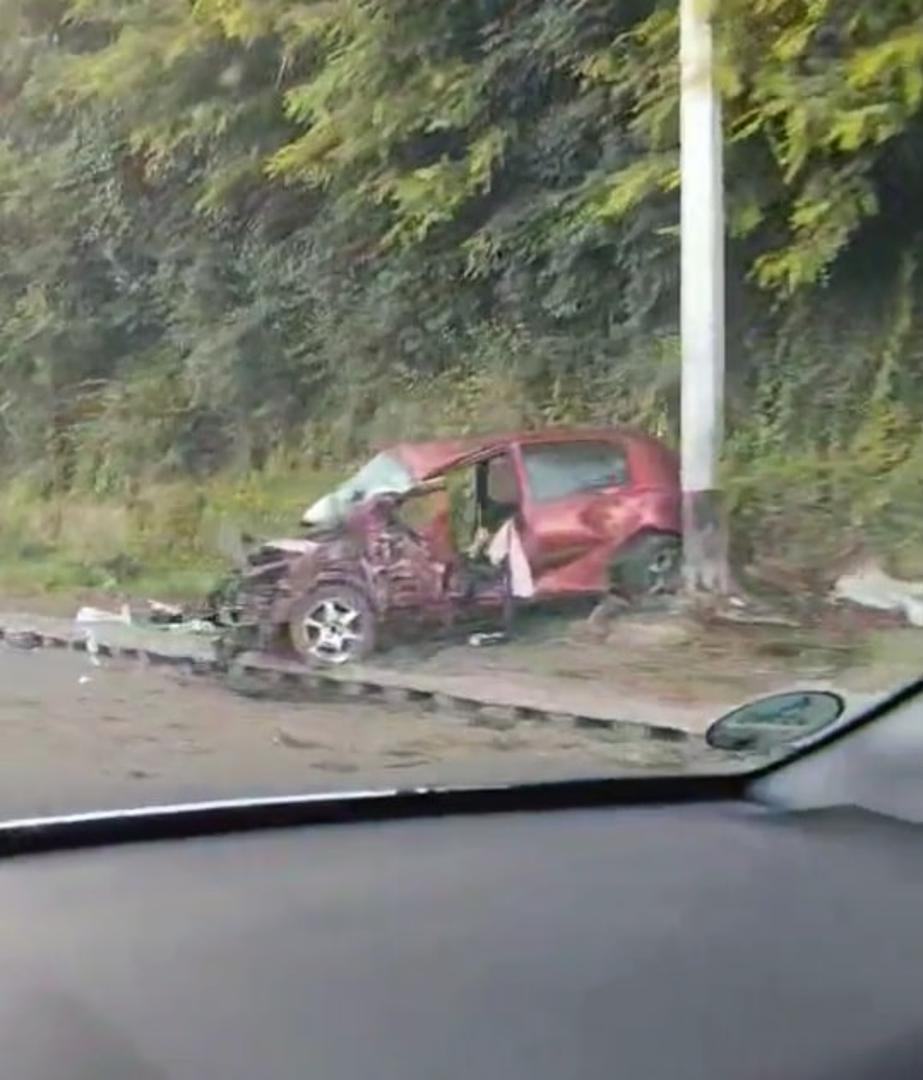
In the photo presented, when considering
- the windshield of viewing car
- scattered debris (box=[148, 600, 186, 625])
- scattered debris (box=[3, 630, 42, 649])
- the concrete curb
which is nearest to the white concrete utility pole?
the windshield of viewing car

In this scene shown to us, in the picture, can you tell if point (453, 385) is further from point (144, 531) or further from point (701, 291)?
point (144, 531)

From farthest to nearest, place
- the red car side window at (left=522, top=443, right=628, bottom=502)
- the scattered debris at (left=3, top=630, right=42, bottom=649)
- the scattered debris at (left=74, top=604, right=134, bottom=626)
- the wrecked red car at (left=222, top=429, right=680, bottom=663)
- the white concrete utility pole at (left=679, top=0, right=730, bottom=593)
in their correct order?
the white concrete utility pole at (left=679, top=0, right=730, bottom=593), the red car side window at (left=522, top=443, right=628, bottom=502), the wrecked red car at (left=222, top=429, right=680, bottom=663), the scattered debris at (left=74, top=604, right=134, bottom=626), the scattered debris at (left=3, top=630, right=42, bottom=649)

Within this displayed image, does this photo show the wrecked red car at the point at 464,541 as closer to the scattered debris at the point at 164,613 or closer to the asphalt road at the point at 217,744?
the scattered debris at the point at 164,613

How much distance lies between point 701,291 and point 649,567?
0.60 m

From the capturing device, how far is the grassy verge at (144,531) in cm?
271

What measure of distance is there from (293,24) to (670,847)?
1.63m

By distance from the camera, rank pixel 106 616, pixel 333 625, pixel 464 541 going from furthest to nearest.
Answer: pixel 464 541 < pixel 333 625 < pixel 106 616

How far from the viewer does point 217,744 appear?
94.9 inches

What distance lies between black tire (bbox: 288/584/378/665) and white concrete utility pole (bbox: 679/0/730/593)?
61cm

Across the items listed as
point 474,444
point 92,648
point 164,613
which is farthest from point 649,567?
point 92,648

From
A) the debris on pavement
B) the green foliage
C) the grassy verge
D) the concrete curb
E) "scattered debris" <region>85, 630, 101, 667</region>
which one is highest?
the green foliage

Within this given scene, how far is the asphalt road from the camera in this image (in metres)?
2.13

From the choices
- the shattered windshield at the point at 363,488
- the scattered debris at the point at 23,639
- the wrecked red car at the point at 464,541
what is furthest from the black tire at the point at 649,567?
the scattered debris at the point at 23,639

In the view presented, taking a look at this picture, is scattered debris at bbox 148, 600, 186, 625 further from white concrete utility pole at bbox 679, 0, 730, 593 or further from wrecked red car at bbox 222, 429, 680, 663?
white concrete utility pole at bbox 679, 0, 730, 593
